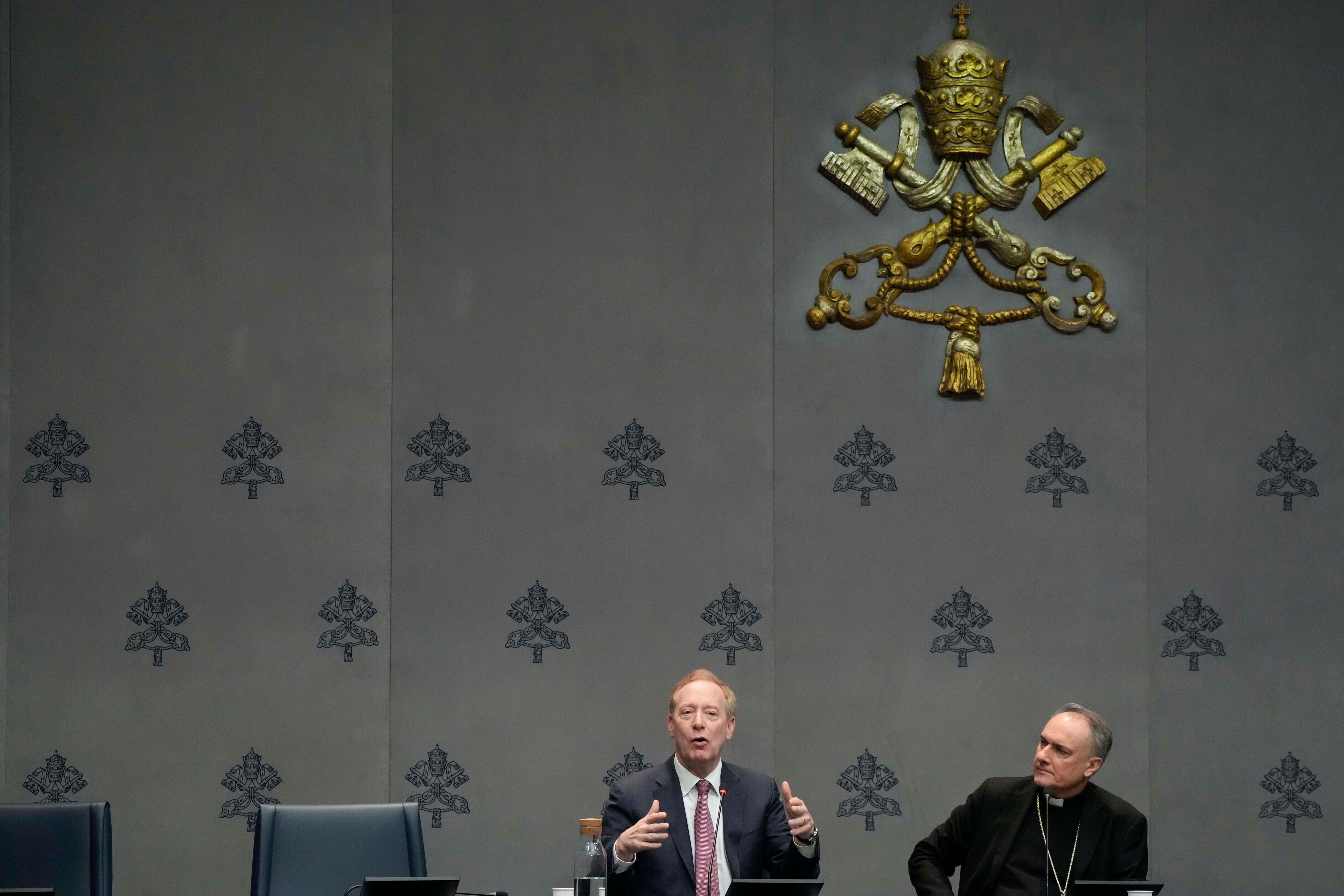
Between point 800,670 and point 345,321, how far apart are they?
1.96 metres

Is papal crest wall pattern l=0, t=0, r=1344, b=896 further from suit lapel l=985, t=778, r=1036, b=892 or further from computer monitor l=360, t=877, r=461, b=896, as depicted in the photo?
computer monitor l=360, t=877, r=461, b=896


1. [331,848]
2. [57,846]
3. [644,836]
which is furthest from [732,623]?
[57,846]

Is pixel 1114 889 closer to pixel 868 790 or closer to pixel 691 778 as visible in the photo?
pixel 691 778

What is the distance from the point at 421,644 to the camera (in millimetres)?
4469

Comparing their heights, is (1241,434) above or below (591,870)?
above

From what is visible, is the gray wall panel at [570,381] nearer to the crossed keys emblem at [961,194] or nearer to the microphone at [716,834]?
the crossed keys emblem at [961,194]

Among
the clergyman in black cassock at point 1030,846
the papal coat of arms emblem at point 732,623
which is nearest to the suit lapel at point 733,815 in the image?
the clergyman in black cassock at point 1030,846

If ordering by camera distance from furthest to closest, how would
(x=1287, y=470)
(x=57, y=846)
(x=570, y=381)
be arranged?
(x=1287, y=470) → (x=570, y=381) → (x=57, y=846)

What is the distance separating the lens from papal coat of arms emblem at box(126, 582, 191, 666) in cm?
438

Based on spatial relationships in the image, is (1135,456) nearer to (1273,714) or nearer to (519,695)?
(1273,714)

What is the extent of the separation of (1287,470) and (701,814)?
2.58 m

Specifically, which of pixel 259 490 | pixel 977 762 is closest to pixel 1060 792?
pixel 977 762

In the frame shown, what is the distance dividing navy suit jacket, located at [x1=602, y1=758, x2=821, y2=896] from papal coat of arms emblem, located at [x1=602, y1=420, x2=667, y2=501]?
1.23m

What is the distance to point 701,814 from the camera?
3.45 meters
